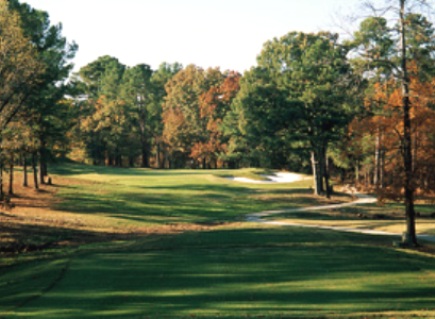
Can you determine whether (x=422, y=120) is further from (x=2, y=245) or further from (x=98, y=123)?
(x=98, y=123)

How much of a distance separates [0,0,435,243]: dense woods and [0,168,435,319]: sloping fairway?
5221 millimetres

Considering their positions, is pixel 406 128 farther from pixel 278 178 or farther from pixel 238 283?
pixel 278 178

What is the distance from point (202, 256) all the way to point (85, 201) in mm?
25008

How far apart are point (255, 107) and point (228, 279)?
34.7 m

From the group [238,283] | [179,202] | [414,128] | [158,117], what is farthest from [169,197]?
[158,117]

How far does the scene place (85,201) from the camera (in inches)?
1617

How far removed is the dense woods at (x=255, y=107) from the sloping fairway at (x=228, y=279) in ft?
17.1

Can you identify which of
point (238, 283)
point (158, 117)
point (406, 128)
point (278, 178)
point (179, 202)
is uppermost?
point (158, 117)

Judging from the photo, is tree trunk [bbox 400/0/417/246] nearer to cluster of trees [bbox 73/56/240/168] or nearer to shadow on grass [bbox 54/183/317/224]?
shadow on grass [bbox 54/183/317/224]

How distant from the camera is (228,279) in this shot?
14312 mm

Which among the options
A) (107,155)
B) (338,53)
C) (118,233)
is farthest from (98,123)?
(338,53)

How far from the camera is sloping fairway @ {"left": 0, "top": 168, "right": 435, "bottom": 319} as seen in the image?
37.4 ft

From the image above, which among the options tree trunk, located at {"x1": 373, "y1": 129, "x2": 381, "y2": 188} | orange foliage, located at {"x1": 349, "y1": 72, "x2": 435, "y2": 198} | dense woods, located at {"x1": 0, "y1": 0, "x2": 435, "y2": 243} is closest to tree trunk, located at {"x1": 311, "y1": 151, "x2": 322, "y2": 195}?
dense woods, located at {"x1": 0, "y1": 0, "x2": 435, "y2": 243}

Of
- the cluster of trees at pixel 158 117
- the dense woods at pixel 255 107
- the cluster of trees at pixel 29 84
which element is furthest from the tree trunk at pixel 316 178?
the cluster of trees at pixel 158 117
